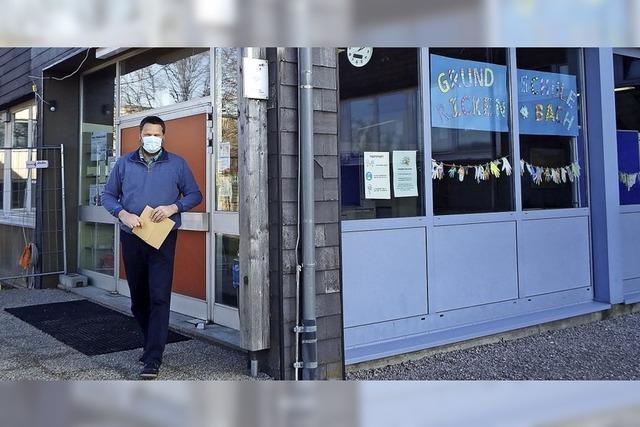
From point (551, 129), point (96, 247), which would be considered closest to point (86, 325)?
point (96, 247)

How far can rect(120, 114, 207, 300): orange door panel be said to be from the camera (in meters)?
4.81

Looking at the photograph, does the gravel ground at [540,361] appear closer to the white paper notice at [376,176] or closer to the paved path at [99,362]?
the paved path at [99,362]

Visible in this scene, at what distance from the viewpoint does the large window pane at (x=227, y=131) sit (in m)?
4.49

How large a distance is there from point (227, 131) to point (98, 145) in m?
2.70

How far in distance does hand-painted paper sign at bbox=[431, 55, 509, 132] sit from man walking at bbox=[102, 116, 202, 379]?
2057 mm

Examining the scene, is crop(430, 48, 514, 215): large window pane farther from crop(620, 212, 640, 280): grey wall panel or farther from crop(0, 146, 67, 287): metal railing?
crop(0, 146, 67, 287): metal railing

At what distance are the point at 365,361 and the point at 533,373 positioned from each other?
1158 mm

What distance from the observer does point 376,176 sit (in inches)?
165

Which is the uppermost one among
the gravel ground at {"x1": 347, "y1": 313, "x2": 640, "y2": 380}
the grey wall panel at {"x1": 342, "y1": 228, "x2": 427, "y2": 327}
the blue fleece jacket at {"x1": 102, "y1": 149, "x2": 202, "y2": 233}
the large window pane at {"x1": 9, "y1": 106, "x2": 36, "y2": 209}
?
the large window pane at {"x1": 9, "y1": 106, "x2": 36, "y2": 209}

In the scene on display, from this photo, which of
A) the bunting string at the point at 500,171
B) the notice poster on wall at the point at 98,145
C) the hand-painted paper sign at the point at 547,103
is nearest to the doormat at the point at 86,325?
the notice poster on wall at the point at 98,145

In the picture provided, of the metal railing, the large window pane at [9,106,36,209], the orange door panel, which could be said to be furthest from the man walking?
the large window pane at [9,106,36,209]

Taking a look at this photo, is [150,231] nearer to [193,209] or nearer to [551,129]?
[193,209]

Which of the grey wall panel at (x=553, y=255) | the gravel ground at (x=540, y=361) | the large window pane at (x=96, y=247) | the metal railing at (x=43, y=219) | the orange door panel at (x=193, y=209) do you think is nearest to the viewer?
the gravel ground at (x=540, y=361)

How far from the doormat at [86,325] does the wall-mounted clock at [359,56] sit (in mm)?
2475
